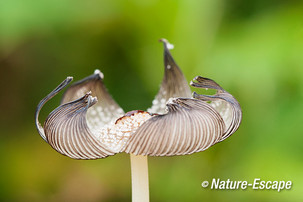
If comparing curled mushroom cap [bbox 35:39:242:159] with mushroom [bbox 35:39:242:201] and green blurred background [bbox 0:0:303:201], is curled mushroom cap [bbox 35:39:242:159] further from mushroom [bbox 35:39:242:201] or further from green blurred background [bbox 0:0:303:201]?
green blurred background [bbox 0:0:303:201]

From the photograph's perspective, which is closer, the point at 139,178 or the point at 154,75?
the point at 139,178

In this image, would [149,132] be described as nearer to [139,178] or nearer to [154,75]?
[139,178]

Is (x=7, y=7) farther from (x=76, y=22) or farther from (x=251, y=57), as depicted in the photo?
(x=251, y=57)

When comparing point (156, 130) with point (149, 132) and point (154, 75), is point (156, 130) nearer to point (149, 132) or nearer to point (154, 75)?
point (149, 132)

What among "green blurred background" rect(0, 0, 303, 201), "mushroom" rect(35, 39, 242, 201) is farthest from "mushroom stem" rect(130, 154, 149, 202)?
"green blurred background" rect(0, 0, 303, 201)

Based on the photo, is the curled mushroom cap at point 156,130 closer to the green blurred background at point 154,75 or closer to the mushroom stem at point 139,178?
the mushroom stem at point 139,178

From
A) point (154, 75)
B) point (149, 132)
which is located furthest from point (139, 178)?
point (154, 75)
